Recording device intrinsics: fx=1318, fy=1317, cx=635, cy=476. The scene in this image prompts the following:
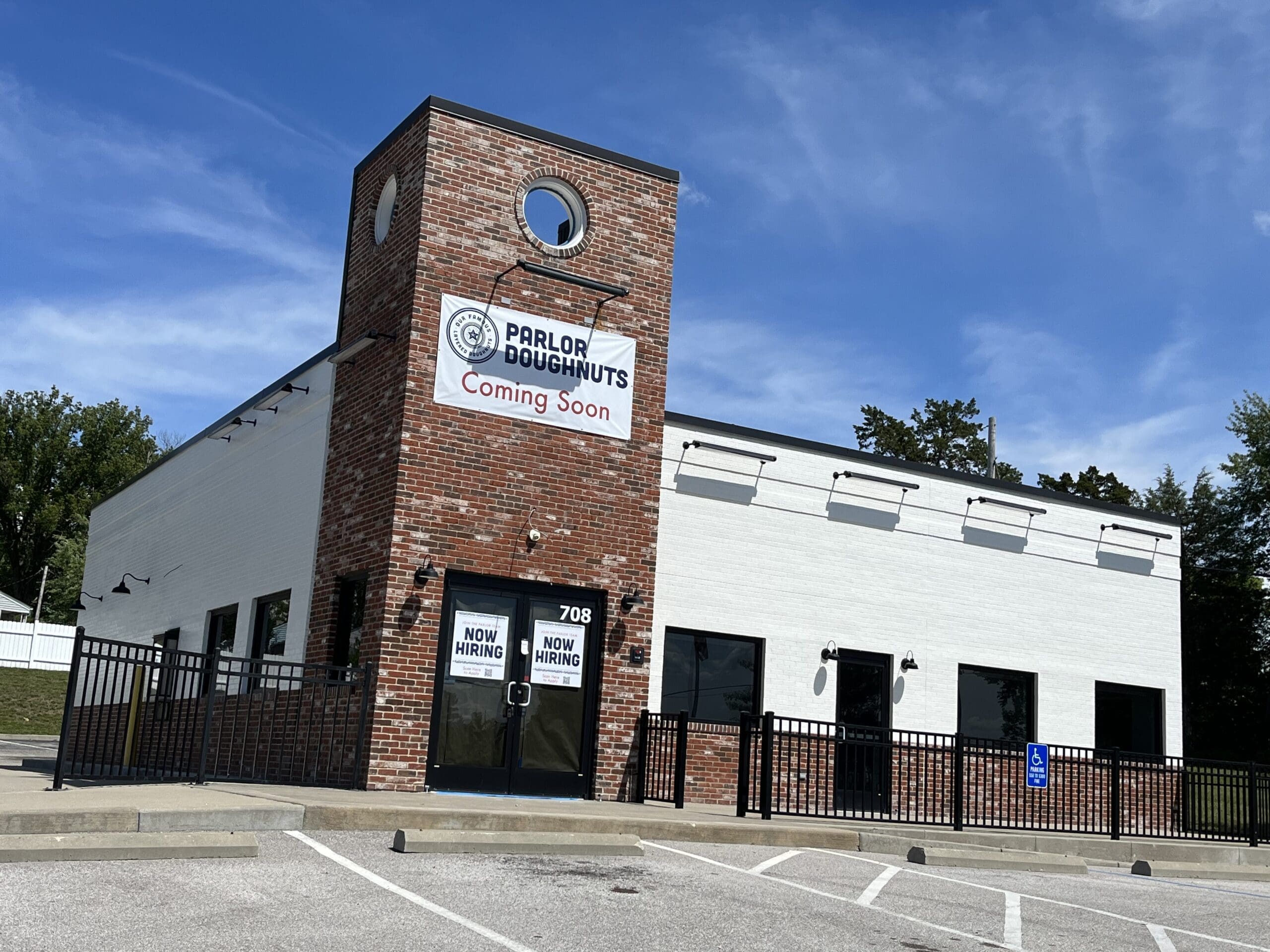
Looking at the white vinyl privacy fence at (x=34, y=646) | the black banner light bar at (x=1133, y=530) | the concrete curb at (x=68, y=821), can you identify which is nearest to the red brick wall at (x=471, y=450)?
the concrete curb at (x=68, y=821)

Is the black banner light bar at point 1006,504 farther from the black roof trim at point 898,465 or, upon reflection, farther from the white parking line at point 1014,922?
the white parking line at point 1014,922

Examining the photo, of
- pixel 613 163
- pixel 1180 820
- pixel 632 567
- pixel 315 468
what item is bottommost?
pixel 1180 820

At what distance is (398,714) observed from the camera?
47.3 feet

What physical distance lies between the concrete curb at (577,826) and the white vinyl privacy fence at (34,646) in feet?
139

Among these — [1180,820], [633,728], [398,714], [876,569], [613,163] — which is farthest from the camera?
[876,569]

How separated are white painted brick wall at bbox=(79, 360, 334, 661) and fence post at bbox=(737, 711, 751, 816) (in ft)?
19.4

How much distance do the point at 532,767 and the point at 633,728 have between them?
1.39 meters

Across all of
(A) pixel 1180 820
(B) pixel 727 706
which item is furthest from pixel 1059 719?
(B) pixel 727 706

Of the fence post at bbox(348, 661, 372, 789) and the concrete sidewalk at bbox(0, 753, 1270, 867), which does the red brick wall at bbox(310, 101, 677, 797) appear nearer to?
the fence post at bbox(348, 661, 372, 789)

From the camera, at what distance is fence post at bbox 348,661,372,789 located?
14078 mm

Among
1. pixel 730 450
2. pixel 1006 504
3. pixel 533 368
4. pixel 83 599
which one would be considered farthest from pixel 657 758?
pixel 83 599

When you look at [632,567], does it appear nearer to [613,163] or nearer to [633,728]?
[633,728]

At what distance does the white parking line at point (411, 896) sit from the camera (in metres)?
6.92

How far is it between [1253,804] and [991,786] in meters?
3.34
